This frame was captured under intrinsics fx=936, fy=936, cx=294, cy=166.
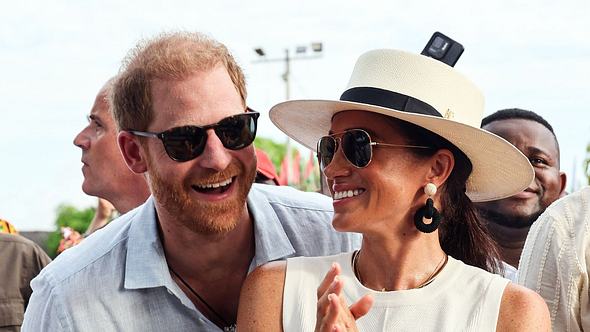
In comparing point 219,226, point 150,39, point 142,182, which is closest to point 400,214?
point 219,226

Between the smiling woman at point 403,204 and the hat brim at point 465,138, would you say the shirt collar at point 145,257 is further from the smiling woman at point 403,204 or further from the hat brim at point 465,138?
the hat brim at point 465,138

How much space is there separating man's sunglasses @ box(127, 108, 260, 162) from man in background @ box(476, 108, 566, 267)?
2.36 meters

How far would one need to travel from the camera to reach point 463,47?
3.33 meters

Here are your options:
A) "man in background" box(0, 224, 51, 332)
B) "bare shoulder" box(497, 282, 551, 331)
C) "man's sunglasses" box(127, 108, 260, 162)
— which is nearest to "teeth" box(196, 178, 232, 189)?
"man's sunglasses" box(127, 108, 260, 162)

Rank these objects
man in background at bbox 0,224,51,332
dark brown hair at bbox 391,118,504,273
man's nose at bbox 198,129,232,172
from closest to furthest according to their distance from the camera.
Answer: dark brown hair at bbox 391,118,504,273, man's nose at bbox 198,129,232,172, man in background at bbox 0,224,51,332

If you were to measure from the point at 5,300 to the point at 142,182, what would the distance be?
1.08 m

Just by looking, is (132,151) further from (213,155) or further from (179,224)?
(213,155)

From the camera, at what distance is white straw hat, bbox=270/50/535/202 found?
3.17 m

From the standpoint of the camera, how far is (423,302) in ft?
10.5

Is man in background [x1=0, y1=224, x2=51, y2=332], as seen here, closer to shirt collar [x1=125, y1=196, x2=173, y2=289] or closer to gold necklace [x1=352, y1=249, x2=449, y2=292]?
shirt collar [x1=125, y1=196, x2=173, y2=289]

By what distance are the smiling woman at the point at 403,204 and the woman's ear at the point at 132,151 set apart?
2.49ft

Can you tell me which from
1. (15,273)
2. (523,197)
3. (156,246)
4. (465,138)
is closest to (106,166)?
(15,273)

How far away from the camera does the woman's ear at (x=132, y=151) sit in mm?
3760

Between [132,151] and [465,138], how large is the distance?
1377 mm
